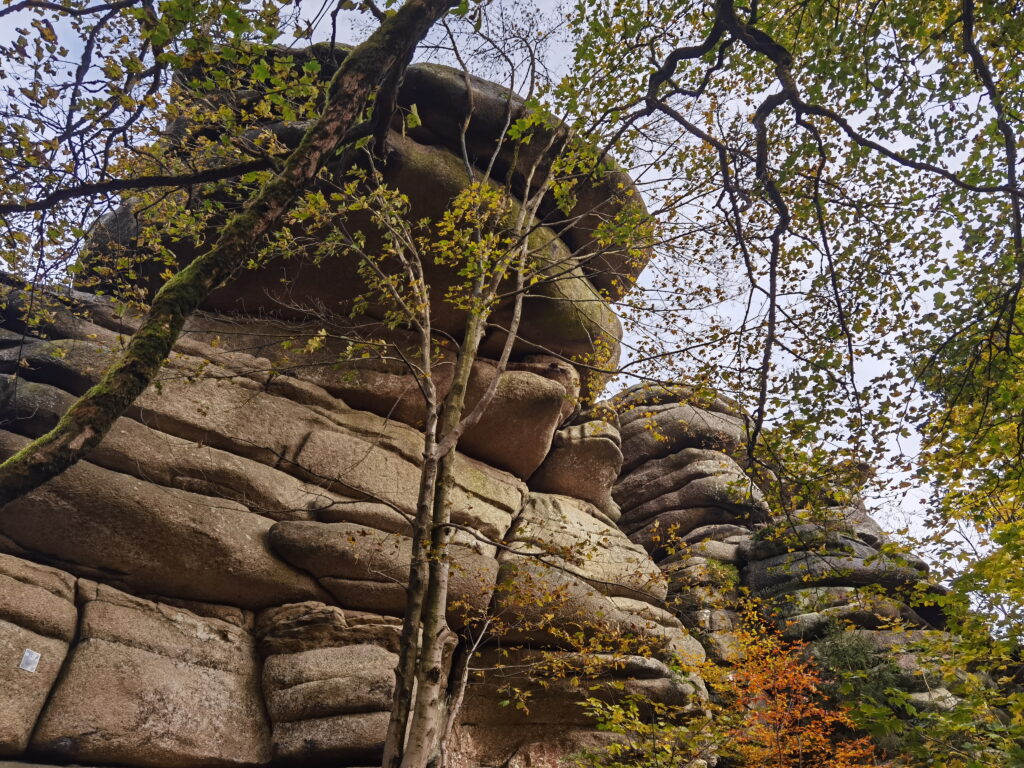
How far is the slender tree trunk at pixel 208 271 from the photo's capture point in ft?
13.5

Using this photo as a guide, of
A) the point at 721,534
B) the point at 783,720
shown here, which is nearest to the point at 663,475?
the point at 721,534

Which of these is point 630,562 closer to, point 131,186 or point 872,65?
point 872,65

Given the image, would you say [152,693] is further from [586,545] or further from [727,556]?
[727,556]

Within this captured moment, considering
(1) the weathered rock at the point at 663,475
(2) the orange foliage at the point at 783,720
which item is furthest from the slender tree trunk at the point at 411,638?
(1) the weathered rock at the point at 663,475

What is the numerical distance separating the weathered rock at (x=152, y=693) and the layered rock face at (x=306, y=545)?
4 centimetres

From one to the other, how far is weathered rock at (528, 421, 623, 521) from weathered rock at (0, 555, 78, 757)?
1273 cm

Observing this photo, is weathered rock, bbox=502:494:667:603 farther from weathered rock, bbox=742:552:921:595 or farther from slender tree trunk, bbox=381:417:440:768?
weathered rock, bbox=742:552:921:595

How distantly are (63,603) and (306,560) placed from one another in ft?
12.8

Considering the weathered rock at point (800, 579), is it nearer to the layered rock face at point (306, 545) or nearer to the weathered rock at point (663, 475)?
the layered rock face at point (306, 545)

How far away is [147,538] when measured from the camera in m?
11.1

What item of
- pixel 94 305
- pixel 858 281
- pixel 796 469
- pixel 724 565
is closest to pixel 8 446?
pixel 94 305

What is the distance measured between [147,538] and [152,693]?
2.61 m

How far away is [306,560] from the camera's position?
12383 millimetres

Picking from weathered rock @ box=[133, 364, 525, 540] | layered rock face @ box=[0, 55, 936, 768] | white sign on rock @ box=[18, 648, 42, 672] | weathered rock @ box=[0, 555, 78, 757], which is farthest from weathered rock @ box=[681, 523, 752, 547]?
white sign on rock @ box=[18, 648, 42, 672]
